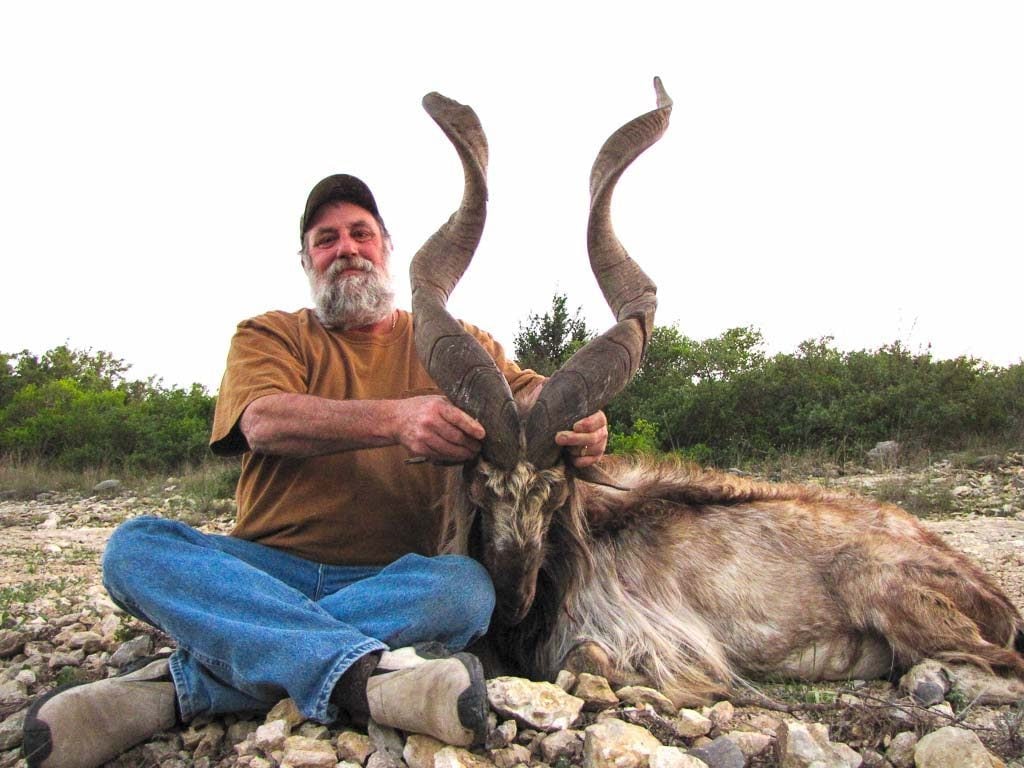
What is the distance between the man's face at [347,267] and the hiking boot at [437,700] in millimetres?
1966

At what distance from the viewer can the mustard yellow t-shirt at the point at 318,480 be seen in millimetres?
3576

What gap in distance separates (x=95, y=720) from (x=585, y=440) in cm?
176

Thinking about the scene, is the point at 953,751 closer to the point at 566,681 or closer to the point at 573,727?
the point at 573,727

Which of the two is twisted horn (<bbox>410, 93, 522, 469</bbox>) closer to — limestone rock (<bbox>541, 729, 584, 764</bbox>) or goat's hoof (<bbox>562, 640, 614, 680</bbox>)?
goat's hoof (<bbox>562, 640, 614, 680</bbox>)

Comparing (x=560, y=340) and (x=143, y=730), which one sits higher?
(x=560, y=340)

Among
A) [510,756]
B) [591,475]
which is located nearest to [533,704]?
[510,756]

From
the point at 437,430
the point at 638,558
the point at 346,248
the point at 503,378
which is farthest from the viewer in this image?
the point at 346,248

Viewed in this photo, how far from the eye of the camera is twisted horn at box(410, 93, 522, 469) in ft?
10.3

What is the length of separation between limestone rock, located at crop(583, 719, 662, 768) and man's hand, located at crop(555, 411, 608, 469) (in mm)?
997

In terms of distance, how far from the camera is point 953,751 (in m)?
2.47

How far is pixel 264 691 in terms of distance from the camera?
281 cm

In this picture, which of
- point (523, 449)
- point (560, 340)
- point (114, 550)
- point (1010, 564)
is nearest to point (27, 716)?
point (114, 550)

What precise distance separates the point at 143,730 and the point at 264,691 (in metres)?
0.37

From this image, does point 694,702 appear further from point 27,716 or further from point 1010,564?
point 1010,564
